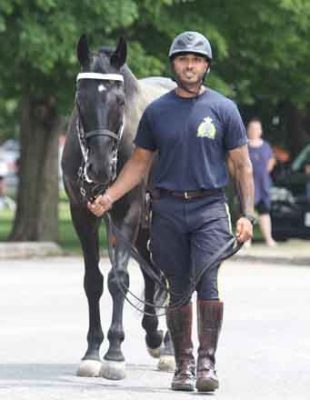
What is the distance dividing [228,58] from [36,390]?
1798 centimetres

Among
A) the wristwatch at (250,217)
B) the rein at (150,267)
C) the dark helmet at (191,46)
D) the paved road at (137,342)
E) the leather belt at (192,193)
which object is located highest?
the dark helmet at (191,46)

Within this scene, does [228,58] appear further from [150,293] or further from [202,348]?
[202,348]

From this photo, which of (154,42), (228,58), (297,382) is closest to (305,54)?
(228,58)

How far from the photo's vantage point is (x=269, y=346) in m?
12.1

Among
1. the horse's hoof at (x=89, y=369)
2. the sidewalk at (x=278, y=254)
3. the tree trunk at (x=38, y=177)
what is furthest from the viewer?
the tree trunk at (x=38, y=177)

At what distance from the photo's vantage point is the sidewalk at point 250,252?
74.8ft

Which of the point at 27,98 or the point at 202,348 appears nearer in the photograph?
the point at 202,348

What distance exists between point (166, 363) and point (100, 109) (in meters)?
1.86

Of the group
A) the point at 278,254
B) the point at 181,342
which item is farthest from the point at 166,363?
the point at 278,254

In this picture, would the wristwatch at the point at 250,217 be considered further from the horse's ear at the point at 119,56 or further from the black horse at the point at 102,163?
the horse's ear at the point at 119,56

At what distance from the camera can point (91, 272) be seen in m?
10.8

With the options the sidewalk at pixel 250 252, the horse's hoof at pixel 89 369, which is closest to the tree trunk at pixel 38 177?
the sidewalk at pixel 250 252

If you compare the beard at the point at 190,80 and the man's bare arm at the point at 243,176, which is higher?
the beard at the point at 190,80

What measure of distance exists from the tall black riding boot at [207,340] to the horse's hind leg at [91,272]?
1.11 m
